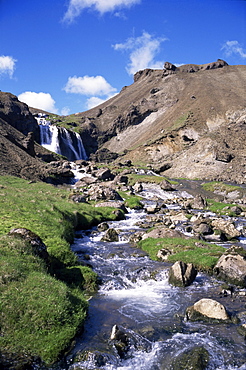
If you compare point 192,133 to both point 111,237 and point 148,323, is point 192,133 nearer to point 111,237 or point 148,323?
point 111,237

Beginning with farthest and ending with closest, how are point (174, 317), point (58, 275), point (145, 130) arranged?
point (145, 130) < point (58, 275) < point (174, 317)

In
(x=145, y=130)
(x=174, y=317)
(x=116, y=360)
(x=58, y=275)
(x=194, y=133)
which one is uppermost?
(x=145, y=130)

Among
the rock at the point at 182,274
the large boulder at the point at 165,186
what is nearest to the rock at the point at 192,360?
the rock at the point at 182,274

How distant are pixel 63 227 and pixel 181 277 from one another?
41.4 feet

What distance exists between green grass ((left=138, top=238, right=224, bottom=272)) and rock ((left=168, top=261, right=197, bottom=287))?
1844 mm

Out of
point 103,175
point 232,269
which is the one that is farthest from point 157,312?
point 103,175

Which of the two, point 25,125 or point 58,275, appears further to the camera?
point 25,125

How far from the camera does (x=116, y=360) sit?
30.7ft

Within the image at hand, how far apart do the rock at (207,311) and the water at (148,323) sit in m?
0.40

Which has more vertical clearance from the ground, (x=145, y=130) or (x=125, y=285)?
(x=145, y=130)

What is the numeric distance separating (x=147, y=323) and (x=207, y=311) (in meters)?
2.98

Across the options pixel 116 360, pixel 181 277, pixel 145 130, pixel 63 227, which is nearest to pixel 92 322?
pixel 116 360

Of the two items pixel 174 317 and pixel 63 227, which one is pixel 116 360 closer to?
pixel 174 317

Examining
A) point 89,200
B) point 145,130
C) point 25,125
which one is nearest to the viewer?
point 89,200
